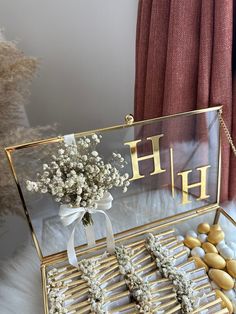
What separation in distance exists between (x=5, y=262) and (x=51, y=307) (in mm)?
207

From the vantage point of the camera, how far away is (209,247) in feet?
2.18

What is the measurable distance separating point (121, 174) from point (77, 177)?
0.14 meters

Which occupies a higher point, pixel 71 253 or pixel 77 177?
pixel 77 177

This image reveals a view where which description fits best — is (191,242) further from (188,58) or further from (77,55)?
(77,55)

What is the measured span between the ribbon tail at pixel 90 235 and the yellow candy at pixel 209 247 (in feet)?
0.85

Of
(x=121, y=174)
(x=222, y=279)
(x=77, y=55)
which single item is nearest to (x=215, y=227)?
(x=222, y=279)

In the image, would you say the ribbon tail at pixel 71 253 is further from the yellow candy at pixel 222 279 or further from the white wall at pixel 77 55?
the white wall at pixel 77 55

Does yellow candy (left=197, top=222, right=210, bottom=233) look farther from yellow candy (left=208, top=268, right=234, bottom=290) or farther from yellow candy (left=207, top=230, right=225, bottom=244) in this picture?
yellow candy (left=208, top=268, right=234, bottom=290)

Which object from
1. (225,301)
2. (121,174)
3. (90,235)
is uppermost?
(121,174)

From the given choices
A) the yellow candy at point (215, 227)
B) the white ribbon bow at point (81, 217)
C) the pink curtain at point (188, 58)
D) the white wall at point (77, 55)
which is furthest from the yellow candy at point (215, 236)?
the white wall at point (77, 55)

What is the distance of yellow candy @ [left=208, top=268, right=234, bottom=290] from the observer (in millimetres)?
587

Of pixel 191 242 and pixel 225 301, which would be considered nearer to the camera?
pixel 225 301

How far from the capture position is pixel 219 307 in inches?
21.6

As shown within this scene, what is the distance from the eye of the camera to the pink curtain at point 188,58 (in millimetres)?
613
